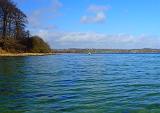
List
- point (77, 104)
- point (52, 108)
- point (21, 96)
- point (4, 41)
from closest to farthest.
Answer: point (52, 108), point (77, 104), point (21, 96), point (4, 41)

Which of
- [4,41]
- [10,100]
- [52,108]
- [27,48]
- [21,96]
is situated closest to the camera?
[52,108]

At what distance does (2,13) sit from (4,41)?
7640 mm

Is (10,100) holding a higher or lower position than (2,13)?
lower

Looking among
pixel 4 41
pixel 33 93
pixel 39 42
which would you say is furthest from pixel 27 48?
pixel 33 93

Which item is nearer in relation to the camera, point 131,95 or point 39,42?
point 131,95

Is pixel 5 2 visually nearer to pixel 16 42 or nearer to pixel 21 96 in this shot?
pixel 16 42

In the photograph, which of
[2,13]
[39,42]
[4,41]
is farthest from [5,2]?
[39,42]

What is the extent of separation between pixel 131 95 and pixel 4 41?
8001 centimetres

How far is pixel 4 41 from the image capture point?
9550cm

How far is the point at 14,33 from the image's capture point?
102 m

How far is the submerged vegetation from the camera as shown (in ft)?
316

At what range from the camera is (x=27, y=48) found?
105875 millimetres

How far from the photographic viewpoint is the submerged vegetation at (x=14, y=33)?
96250 millimetres

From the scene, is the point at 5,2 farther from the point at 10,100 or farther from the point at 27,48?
the point at 10,100
